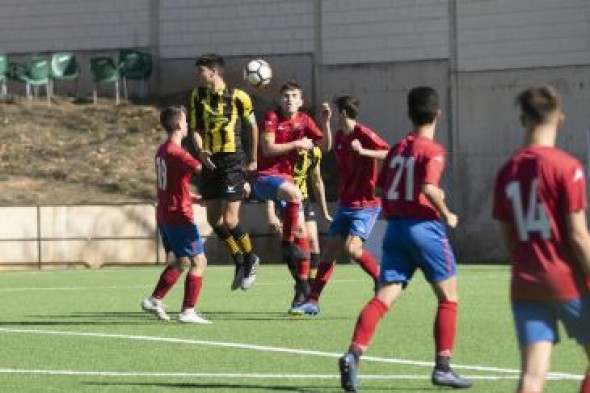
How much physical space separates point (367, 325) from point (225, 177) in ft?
22.3

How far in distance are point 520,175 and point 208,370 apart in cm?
424

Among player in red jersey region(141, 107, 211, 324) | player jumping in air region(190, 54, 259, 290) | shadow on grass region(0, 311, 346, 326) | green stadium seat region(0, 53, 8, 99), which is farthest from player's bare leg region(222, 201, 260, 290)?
green stadium seat region(0, 53, 8, 99)

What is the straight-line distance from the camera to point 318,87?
1490 inches

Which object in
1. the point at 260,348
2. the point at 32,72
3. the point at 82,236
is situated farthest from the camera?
the point at 32,72

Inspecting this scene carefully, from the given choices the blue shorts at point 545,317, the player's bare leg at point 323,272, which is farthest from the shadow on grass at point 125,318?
the blue shorts at point 545,317

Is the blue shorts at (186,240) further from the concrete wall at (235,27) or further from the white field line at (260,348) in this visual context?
the concrete wall at (235,27)

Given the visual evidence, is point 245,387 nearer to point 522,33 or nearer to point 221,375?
point 221,375

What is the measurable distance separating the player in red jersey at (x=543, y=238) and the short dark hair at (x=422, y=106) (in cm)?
242

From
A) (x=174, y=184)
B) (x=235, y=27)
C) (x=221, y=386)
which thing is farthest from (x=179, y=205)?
(x=235, y=27)

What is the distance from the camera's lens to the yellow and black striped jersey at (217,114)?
16609 mm

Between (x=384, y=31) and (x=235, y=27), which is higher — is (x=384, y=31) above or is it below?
below

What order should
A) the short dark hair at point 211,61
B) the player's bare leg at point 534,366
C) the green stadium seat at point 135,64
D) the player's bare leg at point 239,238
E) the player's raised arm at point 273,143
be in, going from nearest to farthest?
1. the player's bare leg at point 534,366
2. the player's raised arm at point 273,143
3. the short dark hair at point 211,61
4. the player's bare leg at point 239,238
5. the green stadium seat at point 135,64

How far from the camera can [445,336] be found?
33.9 feet

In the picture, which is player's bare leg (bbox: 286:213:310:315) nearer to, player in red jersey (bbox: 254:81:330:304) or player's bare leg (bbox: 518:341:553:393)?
player in red jersey (bbox: 254:81:330:304)
